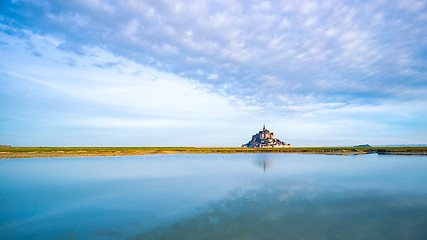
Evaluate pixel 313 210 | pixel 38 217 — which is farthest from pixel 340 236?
pixel 38 217

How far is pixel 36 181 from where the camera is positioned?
27.6 meters

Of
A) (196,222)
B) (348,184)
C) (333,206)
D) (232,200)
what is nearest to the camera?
(196,222)

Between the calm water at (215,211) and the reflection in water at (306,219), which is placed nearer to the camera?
the reflection in water at (306,219)

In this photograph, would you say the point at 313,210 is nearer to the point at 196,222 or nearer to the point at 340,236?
the point at 340,236

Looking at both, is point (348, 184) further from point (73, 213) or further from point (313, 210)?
point (73, 213)

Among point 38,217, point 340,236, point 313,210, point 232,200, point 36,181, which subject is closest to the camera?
point 340,236

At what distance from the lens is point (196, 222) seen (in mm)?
Result: 13227

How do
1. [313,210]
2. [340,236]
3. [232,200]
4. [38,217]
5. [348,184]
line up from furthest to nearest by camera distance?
1. [348,184]
2. [232,200]
3. [313,210]
4. [38,217]
5. [340,236]

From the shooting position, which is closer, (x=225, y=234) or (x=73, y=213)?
(x=225, y=234)

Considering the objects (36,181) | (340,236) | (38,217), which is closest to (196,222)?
(340,236)

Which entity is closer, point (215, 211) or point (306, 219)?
point (306, 219)

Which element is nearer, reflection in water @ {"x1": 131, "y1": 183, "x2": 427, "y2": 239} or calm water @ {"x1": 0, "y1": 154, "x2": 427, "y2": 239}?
reflection in water @ {"x1": 131, "y1": 183, "x2": 427, "y2": 239}

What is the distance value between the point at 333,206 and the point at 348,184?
1077 centimetres

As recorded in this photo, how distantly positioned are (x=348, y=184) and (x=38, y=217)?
29.1 metres
